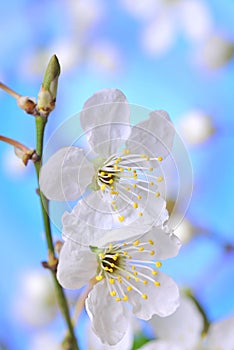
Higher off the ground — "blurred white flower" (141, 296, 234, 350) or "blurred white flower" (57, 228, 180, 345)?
"blurred white flower" (57, 228, 180, 345)

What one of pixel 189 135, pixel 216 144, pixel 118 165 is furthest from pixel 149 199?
pixel 216 144

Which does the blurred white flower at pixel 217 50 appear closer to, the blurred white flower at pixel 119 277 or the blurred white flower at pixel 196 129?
the blurred white flower at pixel 196 129

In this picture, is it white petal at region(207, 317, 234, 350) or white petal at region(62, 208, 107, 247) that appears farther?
white petal at region(207, 317, 234, 350)

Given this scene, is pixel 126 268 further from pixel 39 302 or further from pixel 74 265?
pixel 39 302

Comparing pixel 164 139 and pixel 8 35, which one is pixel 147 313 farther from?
pixel 8 35

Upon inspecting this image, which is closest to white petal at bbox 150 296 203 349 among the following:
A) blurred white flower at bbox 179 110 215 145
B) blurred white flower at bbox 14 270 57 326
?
blurred white flower at bbox 14 270 57 326

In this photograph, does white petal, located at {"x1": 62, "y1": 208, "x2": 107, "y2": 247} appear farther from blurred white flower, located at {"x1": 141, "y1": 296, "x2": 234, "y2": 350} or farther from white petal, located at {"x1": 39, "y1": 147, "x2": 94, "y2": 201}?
blurred white flower, located at {"x1": 141, "y1": 296, "x2": 234, "y2": 350}
